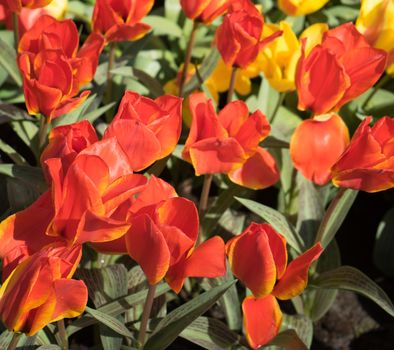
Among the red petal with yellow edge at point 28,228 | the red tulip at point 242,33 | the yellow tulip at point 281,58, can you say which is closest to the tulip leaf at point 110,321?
the red petal with yellow edge at point 28,228

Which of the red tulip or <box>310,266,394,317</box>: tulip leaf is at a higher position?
the red tulip

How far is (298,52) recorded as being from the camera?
1510 millimetres

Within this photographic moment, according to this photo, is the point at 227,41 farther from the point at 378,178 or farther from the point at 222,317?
the point at 222,317

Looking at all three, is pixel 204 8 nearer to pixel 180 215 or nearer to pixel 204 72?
pixel 204 72

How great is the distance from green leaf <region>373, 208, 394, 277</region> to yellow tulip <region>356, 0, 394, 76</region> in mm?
401

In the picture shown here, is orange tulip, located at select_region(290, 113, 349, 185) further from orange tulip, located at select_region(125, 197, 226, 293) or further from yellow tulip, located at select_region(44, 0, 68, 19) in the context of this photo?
A: yellow tulip, located at select_region(44, 0, 68, 19)

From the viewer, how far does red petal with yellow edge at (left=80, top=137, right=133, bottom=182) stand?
901 mm

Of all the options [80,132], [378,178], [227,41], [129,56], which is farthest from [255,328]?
[129,56]

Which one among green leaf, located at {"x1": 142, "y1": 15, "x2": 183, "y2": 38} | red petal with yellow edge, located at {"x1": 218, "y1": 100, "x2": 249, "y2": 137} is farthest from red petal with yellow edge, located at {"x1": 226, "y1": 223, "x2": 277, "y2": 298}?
green leaf, located at {"x1": 142, "y1": 15, "x2": 183, "y2": 38}

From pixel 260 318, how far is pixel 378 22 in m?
0.63

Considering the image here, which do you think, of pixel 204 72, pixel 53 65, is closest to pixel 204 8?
pixel 204 72

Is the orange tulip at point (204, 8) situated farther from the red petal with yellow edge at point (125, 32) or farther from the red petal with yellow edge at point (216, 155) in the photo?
the red petal with yellow edge at point (216, 155)

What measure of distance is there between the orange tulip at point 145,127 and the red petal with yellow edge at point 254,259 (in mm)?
147

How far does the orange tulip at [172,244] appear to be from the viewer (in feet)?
2.97
